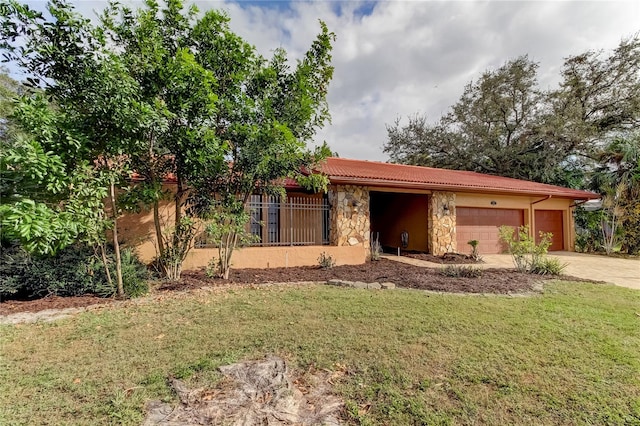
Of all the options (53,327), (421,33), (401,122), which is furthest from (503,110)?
(53,327)

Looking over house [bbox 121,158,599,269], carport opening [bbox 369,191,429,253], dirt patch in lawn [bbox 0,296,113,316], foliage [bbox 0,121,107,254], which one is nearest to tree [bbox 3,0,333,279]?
foliage [bbox 0,121,107,254]

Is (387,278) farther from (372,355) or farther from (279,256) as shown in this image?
(372,355)

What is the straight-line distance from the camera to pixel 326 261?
9.43 m

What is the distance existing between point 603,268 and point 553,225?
592 cm

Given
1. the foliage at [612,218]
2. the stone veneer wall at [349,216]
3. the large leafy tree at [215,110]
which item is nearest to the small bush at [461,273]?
the stone veneer wall at [349,216]

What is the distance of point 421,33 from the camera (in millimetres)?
9875

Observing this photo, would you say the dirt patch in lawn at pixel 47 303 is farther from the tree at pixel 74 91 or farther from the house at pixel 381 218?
the house at pixel 381 218

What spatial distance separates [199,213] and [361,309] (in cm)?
422

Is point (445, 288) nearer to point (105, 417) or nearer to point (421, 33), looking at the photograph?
point (105, 417)

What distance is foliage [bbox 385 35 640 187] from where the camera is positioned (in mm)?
20062

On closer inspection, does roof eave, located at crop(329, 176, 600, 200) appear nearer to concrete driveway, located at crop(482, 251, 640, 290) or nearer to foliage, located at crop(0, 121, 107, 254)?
concrete driveway, located at crop(482, 251, 640, 290)

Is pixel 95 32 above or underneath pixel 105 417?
above

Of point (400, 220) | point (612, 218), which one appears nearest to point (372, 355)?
point (400, 220)

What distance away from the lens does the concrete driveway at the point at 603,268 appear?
8477mm
